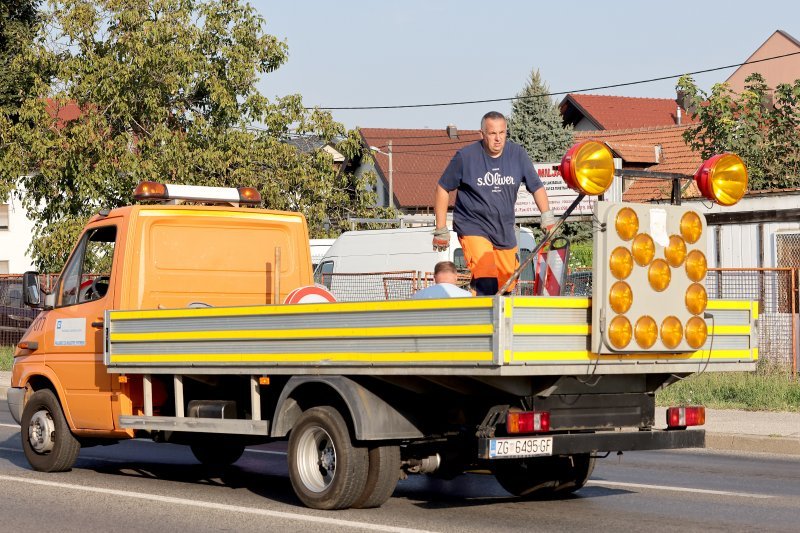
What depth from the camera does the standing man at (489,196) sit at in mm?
9805

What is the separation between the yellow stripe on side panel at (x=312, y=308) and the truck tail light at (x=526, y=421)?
79 centimetres

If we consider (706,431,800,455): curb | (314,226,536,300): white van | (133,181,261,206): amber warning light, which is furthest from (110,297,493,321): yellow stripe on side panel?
(314,226,536,300): white van

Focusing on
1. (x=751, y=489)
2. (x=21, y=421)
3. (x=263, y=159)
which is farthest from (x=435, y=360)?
(x=263, y=159)

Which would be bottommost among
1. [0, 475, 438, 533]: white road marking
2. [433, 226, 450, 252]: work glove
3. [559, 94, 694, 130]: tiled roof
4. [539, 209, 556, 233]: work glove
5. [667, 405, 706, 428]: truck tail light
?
[0, 475, 438, 533]: white road marking

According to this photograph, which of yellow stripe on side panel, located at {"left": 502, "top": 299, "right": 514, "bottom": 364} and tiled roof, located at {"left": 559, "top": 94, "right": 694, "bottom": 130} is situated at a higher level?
tiled roof, located at {"left": 559, "top": 94, "right": 694, "bottom": 130}

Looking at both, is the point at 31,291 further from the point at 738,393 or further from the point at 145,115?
the point at 145,115

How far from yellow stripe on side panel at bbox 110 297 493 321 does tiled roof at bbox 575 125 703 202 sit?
1121 inches

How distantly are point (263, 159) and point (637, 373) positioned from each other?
21067mm

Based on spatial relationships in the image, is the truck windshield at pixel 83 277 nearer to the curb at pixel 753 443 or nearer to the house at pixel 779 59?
the curb at pixel 753 443

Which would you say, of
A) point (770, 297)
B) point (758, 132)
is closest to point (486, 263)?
point (770, 297)

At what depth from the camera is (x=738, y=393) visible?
17859mm

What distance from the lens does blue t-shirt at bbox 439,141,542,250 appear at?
9.86 metres

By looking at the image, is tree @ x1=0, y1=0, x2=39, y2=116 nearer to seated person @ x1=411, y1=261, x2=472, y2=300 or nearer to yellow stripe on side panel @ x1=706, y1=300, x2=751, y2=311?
→ seated person @ x1=411, y1=261, x2=472, y2=300

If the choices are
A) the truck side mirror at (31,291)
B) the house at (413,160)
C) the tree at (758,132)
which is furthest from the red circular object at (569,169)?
the house at (413,160)
